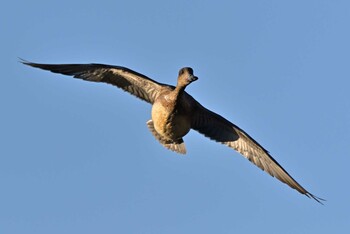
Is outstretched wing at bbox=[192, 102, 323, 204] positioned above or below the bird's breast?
above

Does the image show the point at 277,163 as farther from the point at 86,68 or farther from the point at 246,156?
the point at 86,68

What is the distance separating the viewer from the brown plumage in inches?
878

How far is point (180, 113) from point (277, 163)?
2988mm

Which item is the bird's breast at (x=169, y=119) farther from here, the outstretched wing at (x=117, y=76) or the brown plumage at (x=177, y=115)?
the outstretched wing at (x=117, y=76)

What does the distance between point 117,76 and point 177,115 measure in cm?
170

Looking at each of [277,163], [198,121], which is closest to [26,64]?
[198,121]

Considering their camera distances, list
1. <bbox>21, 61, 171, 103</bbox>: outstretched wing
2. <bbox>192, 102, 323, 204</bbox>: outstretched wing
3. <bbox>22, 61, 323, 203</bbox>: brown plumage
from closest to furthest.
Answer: <bbox>21, 61, 171, 103</bbox>: outstretched wing < <bbox>22, 61, 323, 203</bbox>: brown plumage < <bbox>192, 102, 323, 204</bbox>: outstretched wing

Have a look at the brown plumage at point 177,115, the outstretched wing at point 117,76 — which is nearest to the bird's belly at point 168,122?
the brown plumage at point 177,115

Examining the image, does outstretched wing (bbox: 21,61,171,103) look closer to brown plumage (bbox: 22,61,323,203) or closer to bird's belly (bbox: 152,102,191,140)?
brown plumage (bbox: 22,61,323,203)

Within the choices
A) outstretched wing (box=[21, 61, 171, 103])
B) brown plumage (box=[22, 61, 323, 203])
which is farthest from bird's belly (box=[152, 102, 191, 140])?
outstretched wing (box=[21, 61, 171, 103])

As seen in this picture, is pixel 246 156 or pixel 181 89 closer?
pixel 181 89

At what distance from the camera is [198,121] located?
23891 mm

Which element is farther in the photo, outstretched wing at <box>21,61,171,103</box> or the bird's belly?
the bird's belly

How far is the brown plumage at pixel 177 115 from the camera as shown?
2230cm
